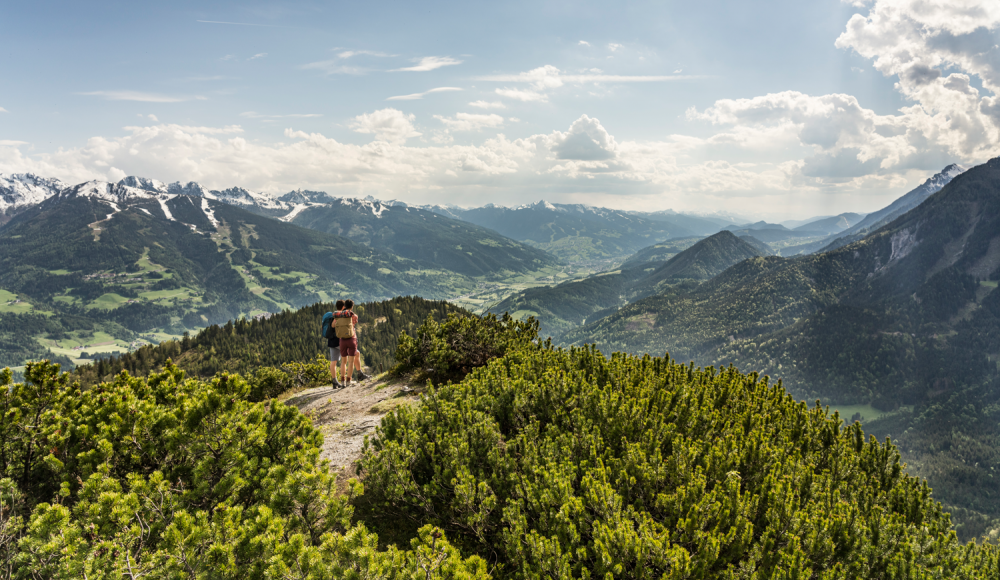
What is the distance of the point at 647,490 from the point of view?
8.05m

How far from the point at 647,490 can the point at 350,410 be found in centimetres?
1177

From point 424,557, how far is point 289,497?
2.43 metres

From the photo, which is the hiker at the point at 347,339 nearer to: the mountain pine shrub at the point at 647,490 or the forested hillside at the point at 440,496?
the forested hillside at the point at 440,496

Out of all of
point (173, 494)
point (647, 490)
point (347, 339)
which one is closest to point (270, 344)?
point (347, 339)

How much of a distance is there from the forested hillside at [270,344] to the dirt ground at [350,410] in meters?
101

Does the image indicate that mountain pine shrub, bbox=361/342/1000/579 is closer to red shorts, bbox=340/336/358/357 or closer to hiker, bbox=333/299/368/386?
hiker, bbox=333/299/368/386

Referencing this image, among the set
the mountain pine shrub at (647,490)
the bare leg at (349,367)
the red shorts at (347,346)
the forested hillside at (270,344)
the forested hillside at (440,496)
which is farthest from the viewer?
the forested hillside at (270,344)

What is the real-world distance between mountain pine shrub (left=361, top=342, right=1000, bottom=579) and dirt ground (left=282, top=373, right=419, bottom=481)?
260 cm

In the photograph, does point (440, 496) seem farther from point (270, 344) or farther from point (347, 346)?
point (270, 344)

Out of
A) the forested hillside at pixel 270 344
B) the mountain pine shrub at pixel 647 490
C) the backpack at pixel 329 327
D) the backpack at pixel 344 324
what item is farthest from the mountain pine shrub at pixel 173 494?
the forested hillside at pixel 270 344

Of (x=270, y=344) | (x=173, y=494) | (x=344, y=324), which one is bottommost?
(x=270, y=344)

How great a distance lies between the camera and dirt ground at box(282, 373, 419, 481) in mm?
11859

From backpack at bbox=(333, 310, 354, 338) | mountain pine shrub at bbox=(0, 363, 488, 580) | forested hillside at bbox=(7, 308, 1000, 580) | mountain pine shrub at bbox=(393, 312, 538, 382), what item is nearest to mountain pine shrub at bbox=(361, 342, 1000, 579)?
forested hillside at bbox=(7, 308, 1000, 580)

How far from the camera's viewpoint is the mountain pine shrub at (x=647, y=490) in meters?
6.63
